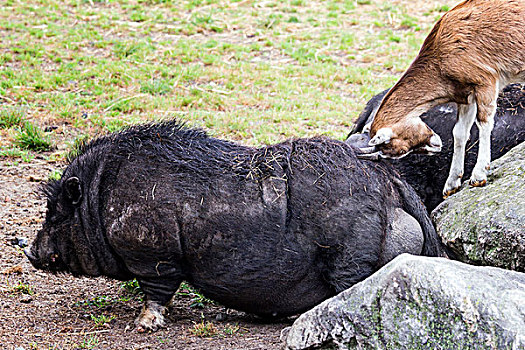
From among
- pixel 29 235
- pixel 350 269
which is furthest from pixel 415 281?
pixel 29 235

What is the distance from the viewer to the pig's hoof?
4.96 metres

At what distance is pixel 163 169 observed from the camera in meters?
5.11

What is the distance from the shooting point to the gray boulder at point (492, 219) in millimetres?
4598

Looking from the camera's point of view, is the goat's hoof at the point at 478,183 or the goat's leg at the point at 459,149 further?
the goat's leg at the point at 459,149

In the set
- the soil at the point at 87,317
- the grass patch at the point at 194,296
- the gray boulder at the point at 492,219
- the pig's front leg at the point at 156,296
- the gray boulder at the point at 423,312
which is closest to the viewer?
the gray boulder at the point at 423,312

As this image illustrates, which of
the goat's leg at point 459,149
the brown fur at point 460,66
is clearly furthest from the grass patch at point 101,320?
the goat's leg at point 459,149

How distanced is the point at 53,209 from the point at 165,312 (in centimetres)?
117

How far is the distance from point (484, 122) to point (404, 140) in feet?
1.98

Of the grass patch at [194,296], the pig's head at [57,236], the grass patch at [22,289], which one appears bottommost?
the grass patch at [194,296]

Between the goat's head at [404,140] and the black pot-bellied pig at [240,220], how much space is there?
19 centimetres

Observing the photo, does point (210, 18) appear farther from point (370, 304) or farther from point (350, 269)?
point (370, 304)

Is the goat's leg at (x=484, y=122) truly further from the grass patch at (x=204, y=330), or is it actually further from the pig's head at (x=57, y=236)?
the pig's head at (x=57, y=236)

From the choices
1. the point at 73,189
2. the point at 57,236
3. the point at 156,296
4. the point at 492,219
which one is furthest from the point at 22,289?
Answer: the point at 492,219

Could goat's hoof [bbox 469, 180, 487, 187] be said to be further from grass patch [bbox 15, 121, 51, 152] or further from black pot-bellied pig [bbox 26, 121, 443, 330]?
grass patch [bbox 15, 121, 51, 152]
